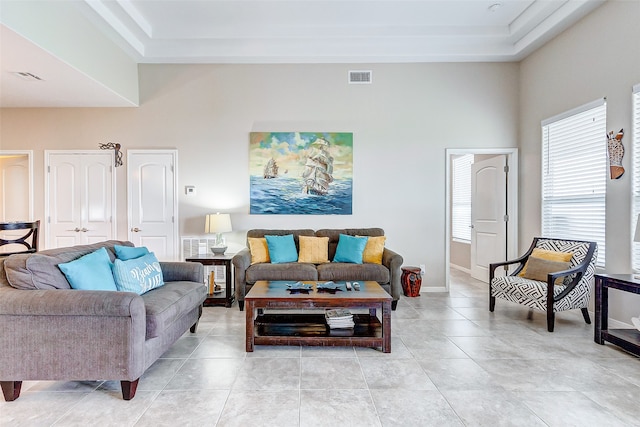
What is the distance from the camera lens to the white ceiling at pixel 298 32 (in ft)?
12.8

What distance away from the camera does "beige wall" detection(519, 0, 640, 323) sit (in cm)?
321

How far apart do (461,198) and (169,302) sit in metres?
5.82

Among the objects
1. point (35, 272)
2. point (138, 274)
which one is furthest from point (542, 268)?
point (35, 272)

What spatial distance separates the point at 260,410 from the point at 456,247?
18.9 feet

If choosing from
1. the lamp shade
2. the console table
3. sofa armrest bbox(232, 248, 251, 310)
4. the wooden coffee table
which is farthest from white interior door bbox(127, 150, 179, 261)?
the console table

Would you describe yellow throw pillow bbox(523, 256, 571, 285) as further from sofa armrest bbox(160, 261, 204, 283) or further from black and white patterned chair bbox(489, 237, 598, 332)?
sofa armrest bbox(160, 261, 204, 283)

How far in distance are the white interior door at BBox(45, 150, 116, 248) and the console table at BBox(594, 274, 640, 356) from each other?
232 inches

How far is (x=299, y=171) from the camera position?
488cm

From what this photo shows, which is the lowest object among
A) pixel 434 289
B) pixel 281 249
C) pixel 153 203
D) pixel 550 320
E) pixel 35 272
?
pixel 434 289

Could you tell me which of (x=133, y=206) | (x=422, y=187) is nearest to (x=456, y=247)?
(x=422, y=187)

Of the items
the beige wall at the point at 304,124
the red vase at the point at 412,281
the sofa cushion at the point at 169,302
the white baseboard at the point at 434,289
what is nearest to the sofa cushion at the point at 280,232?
the beige wall at the point at 304,124

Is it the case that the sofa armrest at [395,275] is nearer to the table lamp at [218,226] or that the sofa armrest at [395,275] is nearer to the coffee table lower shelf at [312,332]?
the coffee table lower shelf at [312,332]

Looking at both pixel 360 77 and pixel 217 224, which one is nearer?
pixel 217 224

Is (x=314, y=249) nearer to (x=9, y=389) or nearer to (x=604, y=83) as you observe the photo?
(x=9, y=389)
